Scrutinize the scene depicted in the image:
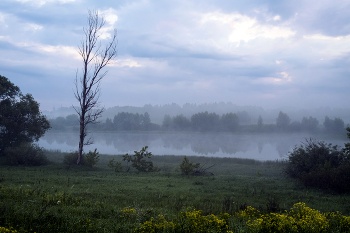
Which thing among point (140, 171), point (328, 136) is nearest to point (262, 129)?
point (328, 136)

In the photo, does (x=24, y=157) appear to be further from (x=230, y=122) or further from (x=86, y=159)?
(x=230, y=122)

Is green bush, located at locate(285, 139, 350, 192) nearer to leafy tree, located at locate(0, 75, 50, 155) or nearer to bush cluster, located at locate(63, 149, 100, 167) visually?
bush cluster, located at locate(63, 149, 100, 167)

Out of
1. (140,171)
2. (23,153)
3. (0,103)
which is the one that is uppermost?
(0,103)

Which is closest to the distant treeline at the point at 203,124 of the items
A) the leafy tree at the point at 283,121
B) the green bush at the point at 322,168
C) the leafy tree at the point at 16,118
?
the leafy tree at the point at 283,121

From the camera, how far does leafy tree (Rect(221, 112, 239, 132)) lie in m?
95.6

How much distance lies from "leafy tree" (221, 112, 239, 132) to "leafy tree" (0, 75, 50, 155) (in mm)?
80648

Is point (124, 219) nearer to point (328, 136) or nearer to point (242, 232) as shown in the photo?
point (242, 232)

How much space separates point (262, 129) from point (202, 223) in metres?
98.3

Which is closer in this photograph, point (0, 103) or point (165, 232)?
point (165, 232)

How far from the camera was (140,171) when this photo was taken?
18859 millimetres

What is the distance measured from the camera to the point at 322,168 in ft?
43.4

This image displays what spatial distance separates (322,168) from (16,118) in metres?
24.0

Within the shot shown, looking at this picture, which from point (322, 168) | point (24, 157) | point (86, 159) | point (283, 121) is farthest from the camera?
point (283, 121)

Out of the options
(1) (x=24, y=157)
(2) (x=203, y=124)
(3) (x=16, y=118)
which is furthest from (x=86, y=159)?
(2) (x=203, y=124)
